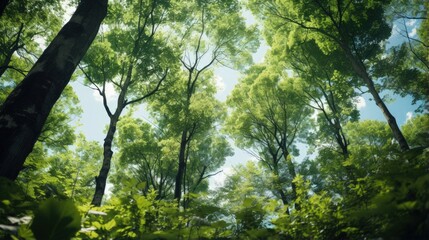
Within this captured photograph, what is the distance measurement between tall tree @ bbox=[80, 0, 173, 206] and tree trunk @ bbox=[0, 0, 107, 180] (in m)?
8.68

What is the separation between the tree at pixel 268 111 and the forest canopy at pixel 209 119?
10 cm

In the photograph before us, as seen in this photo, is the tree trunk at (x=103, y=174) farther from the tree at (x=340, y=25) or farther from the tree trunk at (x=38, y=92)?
the tree at (x=340, y=25)

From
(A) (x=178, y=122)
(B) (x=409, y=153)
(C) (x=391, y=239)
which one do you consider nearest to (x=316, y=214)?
(B) (x=409, y=153)

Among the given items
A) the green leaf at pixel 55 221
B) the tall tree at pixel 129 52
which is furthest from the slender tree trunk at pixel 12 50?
the green leaf at pixel 55 221

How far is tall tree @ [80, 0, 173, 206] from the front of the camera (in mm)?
11609

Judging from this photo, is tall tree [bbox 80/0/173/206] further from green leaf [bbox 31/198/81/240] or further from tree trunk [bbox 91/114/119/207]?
green leaf [bbox 31/198/81/240]

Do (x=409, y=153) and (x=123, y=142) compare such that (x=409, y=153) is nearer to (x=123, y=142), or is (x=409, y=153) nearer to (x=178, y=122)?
(x=178, y=122)

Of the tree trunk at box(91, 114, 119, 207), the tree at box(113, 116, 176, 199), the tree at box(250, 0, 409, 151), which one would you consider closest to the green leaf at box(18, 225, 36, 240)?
the tree trunk at box(91, 114, 119, 207)

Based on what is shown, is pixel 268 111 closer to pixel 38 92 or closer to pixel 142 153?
pixel 142 153

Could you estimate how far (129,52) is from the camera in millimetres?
Answer: 12727

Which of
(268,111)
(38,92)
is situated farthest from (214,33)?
(38,92)

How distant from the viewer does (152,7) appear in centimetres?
1262

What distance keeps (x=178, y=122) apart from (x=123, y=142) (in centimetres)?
606

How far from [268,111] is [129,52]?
9.70 meters
